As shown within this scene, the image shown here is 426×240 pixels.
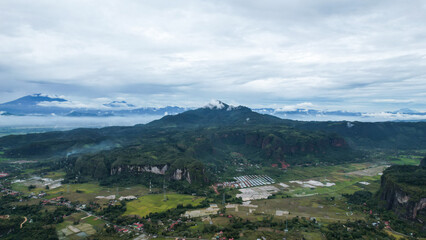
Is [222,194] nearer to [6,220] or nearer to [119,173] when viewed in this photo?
[119,173]

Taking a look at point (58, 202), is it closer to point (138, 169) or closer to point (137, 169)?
point (137, 169)

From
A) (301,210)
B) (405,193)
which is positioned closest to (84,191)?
(301,210)

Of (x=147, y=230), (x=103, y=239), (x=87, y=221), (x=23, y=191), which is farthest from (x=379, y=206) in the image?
(x=23, y=191)

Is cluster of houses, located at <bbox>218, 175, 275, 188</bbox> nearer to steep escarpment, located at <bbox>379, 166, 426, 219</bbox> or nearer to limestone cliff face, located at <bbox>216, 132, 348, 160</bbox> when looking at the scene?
limestone cliff face, located at <bbox>216, 132, 348, 160</bbox>

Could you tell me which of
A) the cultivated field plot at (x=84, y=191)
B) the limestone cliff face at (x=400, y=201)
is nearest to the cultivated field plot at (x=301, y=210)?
the limestone cliff face at (x=400, y=201)

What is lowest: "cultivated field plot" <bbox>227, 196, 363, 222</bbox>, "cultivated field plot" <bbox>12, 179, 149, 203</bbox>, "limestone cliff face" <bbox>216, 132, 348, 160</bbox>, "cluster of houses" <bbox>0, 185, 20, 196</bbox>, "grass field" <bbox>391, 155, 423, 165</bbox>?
"cultivated field plot" <bbox>227, 196, 363, 222</bbox>

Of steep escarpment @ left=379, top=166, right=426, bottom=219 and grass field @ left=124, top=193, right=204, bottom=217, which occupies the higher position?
steep escarpment @ left=379, top=166, right=426, bottom=219

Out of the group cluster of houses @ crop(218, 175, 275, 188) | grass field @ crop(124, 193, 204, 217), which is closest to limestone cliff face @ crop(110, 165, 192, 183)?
grass field @ crop(124, 193, 204, 217)

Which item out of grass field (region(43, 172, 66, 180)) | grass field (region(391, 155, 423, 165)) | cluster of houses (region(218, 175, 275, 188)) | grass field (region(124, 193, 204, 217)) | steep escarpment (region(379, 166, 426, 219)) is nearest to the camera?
steep escarpment (region(379, 166, 426, 219))

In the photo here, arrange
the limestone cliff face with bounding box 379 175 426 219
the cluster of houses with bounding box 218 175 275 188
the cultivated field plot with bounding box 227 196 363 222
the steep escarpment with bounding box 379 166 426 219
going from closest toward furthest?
the limestone cliff face with bounding box 379 175 426 219 → the steep escarpment with bounding box 379 166 426 219 → the cultivated field plot with bounding box 227 196 363 222 → the cluster of houses with bounding box 218 175 275 188
